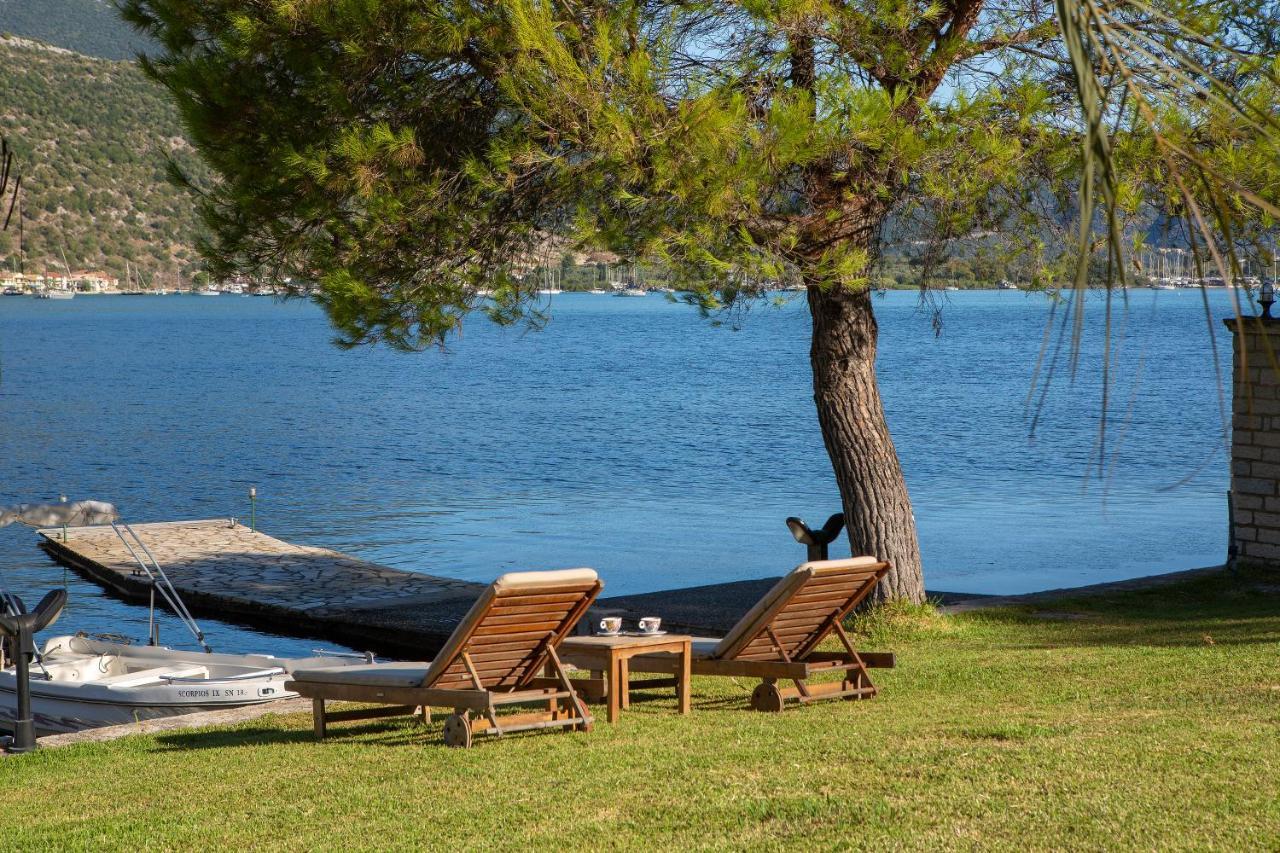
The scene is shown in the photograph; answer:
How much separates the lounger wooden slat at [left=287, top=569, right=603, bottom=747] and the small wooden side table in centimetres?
25

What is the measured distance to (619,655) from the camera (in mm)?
6789

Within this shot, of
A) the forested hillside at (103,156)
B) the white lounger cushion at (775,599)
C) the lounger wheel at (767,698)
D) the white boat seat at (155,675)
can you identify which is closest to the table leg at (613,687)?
the white lounger cushion at (775,599)

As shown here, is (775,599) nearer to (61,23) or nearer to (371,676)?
(371,676)

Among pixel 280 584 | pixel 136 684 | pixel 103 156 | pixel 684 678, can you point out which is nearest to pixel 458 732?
pixel 684 678

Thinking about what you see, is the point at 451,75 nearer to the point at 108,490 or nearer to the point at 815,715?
the point at 815,715

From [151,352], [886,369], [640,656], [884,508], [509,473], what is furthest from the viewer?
[151,352]

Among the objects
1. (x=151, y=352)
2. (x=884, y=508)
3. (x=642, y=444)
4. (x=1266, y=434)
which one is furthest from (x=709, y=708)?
(x=151, y=352)

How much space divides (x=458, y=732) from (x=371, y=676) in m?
0.50

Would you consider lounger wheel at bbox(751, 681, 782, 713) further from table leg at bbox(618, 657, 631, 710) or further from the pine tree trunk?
the pine tree trunk

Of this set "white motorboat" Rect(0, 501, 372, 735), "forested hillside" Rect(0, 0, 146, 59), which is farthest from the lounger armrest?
"forested hillside" Rect(0, 0, 146, 59)

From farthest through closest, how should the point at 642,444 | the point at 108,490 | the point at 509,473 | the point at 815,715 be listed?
1. the point at 642,444
2. the point at 509,473
3. the point at 108,490
4. the point at 815,715

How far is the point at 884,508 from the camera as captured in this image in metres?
10.3

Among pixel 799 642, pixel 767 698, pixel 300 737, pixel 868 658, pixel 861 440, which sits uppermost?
pixel 861 440

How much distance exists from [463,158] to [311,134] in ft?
3.04
